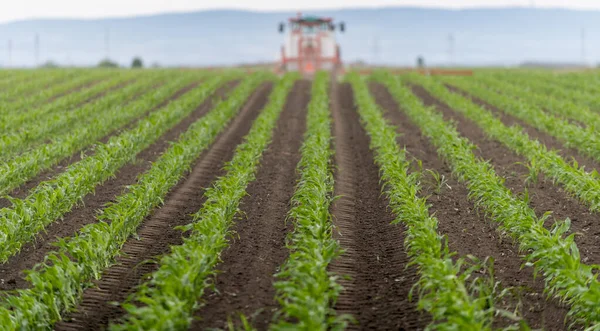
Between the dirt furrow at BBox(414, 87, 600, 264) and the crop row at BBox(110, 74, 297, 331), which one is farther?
the dirt furrow at BBox(414, 87, 600, 264)

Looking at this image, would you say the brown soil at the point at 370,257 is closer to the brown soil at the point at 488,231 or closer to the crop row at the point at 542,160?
the brown soil at the point at 488,231

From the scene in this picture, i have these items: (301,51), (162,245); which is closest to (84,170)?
(162,245)

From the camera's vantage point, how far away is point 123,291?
25.1ft

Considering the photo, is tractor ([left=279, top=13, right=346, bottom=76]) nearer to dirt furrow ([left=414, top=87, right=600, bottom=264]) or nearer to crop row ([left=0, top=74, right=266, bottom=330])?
dirt furrow ([left=414, top=87, right=600, bottom=264])

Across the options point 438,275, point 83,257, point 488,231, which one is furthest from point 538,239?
point 83,257

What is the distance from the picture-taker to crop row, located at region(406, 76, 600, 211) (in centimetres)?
1045

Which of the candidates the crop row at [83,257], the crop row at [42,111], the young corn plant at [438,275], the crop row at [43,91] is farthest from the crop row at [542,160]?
Answer: the crop row at [43,91]

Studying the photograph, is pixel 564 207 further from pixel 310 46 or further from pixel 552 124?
pixel 310 46

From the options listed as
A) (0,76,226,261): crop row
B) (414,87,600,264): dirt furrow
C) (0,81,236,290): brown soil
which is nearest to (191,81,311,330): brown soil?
(0,81,236,290): brown soil

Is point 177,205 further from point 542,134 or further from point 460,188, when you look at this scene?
point 542,134

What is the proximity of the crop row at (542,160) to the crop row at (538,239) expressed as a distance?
0.97 metres

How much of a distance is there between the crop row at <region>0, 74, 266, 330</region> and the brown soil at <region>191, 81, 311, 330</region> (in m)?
1.16

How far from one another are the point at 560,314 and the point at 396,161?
5084mm

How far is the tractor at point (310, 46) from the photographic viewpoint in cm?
4116
